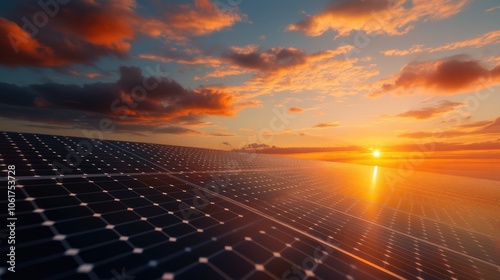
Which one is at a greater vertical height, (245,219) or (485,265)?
(245,219)

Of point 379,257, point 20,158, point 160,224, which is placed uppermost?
point 20,158

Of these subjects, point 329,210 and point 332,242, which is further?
point 329,210

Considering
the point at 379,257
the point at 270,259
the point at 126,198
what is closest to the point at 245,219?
the point at 270,259

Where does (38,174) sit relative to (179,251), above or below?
above

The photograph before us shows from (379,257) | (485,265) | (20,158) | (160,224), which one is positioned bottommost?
(485,265)

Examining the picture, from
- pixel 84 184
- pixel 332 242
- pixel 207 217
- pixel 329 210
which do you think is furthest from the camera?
pixel 329 210

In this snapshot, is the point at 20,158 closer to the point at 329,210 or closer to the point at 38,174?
the point at 38,174

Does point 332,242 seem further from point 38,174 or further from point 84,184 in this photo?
point 38,174

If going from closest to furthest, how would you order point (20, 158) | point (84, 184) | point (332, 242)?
1. point (84, 184)
2. point (332, 242)
3. point (20, 158)

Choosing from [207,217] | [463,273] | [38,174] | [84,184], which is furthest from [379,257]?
[38,174]
